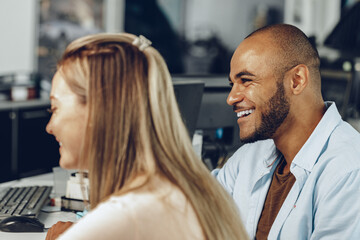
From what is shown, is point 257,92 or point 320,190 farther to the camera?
point 257,92

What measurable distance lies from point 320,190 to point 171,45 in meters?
4.04

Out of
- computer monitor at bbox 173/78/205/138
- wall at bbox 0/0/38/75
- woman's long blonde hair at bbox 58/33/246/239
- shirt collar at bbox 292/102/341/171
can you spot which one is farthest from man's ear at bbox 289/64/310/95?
wall at bbox 0/0/38/75

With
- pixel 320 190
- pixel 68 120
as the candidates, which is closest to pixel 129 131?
pixel 68 120

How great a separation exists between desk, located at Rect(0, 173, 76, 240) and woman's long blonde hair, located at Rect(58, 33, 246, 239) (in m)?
0.63

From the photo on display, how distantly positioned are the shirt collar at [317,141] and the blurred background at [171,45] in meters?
0.58

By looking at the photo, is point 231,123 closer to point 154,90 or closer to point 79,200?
point 79,200

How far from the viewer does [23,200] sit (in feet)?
5.32

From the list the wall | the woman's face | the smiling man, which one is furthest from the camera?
the wall

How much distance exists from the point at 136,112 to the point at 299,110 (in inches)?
32.4

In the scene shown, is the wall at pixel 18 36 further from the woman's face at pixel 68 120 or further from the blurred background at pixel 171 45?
the woman's face at pixel 68 120

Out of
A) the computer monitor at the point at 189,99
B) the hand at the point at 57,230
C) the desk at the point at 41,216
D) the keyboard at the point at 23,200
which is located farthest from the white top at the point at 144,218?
the computer monitor at the point at 189,99

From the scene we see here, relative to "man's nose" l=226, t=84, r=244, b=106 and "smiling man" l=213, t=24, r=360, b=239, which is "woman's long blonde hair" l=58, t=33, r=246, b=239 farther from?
"man's nose" l=226, t=84, r=244, b=106

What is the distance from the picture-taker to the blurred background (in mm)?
2088

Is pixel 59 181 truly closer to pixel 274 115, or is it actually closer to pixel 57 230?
pixel 57 230
